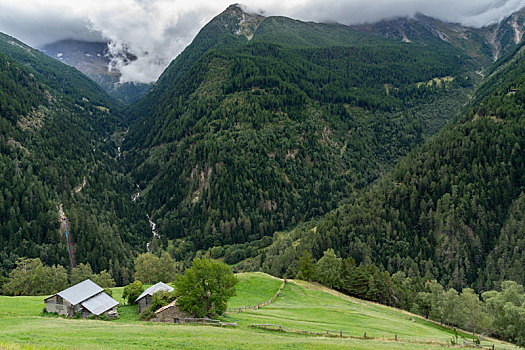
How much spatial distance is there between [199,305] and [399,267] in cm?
12805

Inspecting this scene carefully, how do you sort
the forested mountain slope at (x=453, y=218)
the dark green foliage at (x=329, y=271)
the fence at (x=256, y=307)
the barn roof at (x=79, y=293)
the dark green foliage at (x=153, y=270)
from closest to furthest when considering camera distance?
the barn roof at (x=79, y=293)
the fence at (x=256, y=307)
the dark green foliage at (x=329, y=271)
the dark green foliage at (x=153, y=270)
the forested mountain slope at (x=453, y=218)

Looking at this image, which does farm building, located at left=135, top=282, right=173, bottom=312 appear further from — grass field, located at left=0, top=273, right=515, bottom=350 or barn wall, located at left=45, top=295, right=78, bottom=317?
barn wall, located at left=45, top=295, right=78, bottom=317

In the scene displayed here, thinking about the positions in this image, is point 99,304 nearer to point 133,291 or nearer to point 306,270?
point 133,291

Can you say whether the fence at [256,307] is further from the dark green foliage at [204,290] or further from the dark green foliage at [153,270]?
the dark green foliage at [153,270]

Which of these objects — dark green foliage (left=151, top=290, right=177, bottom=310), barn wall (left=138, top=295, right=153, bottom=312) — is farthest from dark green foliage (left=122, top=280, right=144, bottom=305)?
dark green foliage (left=151, top=290, right=177, bottom=310)

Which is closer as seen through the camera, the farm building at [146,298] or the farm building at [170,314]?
the farm building at [170,314]

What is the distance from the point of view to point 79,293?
64375 mm

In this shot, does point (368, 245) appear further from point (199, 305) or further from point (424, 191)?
point (199, 305)

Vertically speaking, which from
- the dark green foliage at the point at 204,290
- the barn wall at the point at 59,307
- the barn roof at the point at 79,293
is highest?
the dark green foliage at the point at 204,290

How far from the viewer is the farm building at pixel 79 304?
6125 cm

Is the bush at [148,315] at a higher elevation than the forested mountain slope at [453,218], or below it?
below

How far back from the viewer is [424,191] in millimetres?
189125

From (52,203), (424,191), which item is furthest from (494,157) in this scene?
(52,203)

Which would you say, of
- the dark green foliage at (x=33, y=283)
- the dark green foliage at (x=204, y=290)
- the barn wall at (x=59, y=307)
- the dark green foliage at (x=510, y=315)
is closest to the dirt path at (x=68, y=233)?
the dark green foliage at (x=33, y=283)
